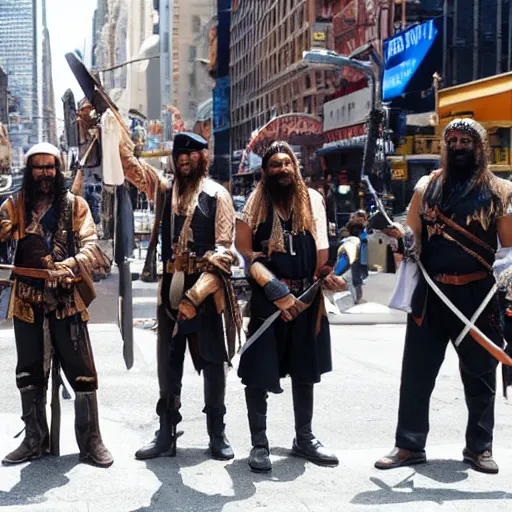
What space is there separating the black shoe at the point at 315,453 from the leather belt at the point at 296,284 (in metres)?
0.92

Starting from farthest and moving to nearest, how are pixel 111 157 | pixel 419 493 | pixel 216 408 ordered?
pixel 111 157 < pixel 216 408 < pixel 419 493

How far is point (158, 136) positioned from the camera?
8631 centimetres

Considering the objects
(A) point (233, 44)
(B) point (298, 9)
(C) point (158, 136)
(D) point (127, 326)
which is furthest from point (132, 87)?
(D) point (127, 326)

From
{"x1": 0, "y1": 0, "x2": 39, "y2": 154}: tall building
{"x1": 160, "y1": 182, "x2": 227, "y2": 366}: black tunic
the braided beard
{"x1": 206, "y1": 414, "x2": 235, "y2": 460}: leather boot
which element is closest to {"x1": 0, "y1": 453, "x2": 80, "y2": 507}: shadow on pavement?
{"x1": 206, "y1": 414, "x2": 235, "y2": 460}: leather boot

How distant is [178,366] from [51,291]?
2.82ft

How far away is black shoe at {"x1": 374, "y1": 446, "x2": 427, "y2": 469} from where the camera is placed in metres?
5.09

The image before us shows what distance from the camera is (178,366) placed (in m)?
5.21

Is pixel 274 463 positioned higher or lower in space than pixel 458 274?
lower

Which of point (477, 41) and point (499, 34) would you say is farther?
point (477, 41)

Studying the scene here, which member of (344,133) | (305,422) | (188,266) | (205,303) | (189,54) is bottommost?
(305,422)

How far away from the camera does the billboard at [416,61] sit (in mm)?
23219

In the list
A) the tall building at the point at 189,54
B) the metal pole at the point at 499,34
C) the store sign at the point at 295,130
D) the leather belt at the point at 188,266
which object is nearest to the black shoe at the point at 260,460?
the leather belt at the point at 188,266

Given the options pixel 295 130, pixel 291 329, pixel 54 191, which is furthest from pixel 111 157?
pixel 295 130

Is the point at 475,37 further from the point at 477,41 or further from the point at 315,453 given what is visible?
the point at 315,453
